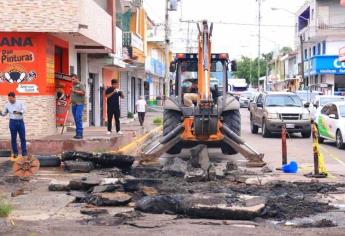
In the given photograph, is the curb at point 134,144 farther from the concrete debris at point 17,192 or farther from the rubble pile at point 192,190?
the concrete debris at point 17,192

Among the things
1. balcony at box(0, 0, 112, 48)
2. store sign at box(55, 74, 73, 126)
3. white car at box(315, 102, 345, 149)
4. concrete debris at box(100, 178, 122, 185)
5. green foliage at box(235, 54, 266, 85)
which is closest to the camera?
concrete debris at box(100, 178, 122, 185)

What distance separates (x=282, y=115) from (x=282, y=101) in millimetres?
1614

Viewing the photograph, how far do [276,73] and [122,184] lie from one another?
3865 inches

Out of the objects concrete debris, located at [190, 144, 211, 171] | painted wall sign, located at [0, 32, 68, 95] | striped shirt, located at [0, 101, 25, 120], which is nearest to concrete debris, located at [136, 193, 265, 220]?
concrete debris, located at [190, 144, 211, 171]

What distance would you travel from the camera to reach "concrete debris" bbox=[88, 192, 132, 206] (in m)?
9.53

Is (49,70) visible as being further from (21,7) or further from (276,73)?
(276,73)

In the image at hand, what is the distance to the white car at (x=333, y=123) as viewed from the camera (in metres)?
20.2

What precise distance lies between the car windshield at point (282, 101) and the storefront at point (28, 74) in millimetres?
10837

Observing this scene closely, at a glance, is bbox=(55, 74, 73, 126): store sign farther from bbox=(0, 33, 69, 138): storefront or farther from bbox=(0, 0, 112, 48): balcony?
bbox=(0, 0, 112, 48): balcony

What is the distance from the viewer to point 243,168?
14.5m

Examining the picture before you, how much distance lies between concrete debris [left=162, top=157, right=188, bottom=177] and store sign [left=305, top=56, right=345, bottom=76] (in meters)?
44.8

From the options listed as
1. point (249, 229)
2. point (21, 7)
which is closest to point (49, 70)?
point (21, 7)

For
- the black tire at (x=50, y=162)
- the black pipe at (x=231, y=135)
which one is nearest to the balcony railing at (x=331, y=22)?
the black pipe at (x=231, y=135)

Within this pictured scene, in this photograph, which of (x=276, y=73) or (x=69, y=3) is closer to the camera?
(x=69, y=3)
